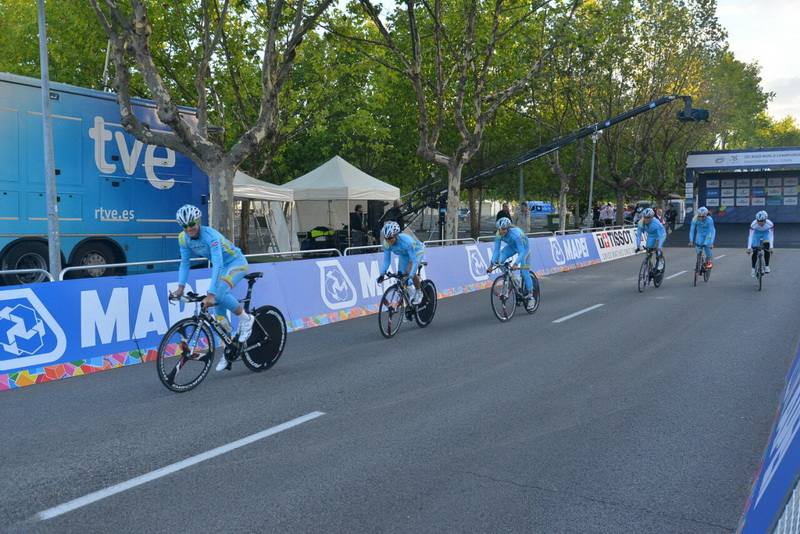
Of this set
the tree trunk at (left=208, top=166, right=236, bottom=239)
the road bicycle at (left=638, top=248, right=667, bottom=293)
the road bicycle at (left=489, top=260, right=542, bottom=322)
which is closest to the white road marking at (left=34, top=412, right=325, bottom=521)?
the road bicycle at (left=489, top=260, right=542, bottom=322)

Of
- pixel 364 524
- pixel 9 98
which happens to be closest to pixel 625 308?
pixel 364 524

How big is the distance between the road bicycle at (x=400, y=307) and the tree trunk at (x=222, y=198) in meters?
5.40

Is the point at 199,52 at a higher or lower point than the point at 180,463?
higher

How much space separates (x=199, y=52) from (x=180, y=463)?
21272 mm

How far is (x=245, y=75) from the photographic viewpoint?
2655cm

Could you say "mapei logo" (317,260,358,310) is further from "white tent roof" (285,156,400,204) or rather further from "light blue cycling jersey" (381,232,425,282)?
"white tent roof" (285,156,400,204)

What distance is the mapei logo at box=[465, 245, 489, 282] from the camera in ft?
57.0

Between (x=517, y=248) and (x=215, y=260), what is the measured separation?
21.4ft

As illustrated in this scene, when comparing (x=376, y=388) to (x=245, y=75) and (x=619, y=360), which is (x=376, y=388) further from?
(x=245, y=75)

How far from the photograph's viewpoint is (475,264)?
1761cm

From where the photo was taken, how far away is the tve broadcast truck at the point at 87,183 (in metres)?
12.7

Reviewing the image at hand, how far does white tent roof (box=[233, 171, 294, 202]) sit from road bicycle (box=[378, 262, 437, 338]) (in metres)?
10.0

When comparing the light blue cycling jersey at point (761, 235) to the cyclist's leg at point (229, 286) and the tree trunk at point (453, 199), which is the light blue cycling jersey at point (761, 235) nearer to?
the tree trunk at point (453, 199)

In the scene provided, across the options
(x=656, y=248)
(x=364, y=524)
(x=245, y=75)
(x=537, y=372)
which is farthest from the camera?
(x=245, y=75)
